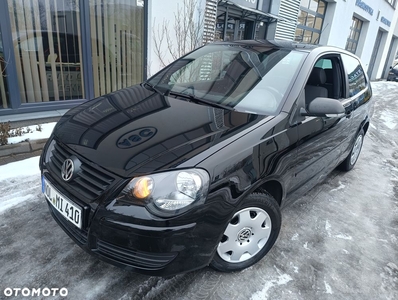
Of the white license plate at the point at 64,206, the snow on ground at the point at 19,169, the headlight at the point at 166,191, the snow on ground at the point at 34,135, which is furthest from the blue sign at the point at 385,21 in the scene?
the white license plate at the point at 64,206

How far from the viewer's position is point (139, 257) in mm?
1509

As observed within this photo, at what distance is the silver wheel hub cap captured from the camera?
183 cm

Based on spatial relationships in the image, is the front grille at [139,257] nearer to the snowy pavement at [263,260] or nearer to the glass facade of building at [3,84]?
the snowy pavement at [263,260]

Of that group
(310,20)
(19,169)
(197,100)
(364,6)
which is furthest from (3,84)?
(364,6)

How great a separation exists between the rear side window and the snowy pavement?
127 cm

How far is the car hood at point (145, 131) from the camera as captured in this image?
5.15 ft

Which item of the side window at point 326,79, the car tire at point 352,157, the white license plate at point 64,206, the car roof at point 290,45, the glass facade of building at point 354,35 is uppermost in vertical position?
the glass facade of building at point 354,35

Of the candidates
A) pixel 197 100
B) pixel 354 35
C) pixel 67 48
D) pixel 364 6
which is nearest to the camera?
pixel 197 100

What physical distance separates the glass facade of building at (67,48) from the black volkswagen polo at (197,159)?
2601 millimetres

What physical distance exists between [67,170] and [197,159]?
82 cm

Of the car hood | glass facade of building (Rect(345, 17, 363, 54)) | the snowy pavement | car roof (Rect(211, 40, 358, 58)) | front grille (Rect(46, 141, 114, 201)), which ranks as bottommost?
the snowy pavement

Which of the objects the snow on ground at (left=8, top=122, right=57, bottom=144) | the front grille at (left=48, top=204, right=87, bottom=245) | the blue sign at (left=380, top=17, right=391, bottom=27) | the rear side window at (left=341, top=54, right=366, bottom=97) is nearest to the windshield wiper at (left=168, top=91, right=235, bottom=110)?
the front grille at (left=48, top=204, right=87, bottom=245)

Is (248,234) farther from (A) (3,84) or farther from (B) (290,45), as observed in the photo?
(A) (3,84)

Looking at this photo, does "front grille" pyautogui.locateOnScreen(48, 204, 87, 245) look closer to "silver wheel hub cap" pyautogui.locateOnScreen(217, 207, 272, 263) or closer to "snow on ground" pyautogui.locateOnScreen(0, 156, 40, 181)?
"silver wheel hub cap" pyautogui.locateOnScreen(217, 207, 272, 263)
